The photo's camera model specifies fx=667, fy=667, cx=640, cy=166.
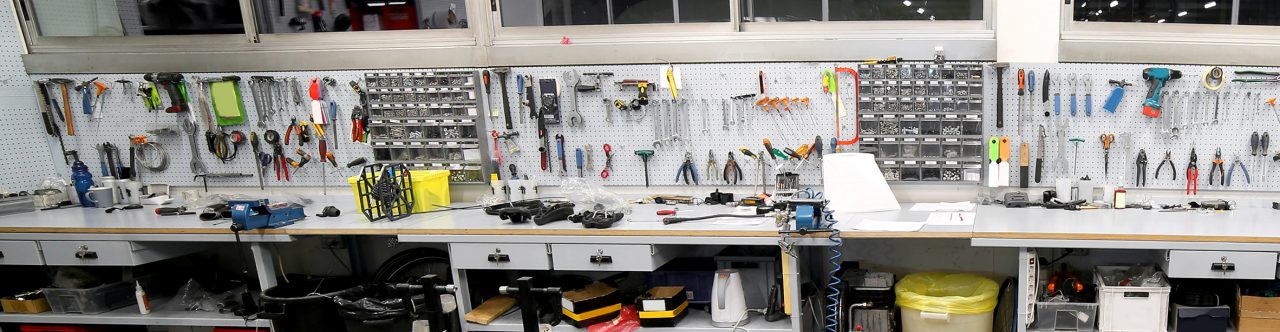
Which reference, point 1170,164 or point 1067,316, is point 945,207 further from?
point 1170,164

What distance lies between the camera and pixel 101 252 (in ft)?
9.16

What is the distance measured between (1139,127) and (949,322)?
1170 mm

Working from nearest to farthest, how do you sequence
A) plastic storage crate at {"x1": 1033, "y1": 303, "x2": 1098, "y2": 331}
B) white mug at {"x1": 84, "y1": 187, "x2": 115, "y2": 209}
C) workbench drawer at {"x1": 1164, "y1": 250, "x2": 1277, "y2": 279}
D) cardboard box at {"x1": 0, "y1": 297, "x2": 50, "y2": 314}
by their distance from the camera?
workbench drawer at {"x1": 1164, "y1": 250, "x2": 1277, "y2": 279}
plastic storage crate at {"x1": 1033, "y1": 303, "x2": 1098, "y2": 331}
cardboard box at {"x1": 0, "y1": 297, "x2": 50, "y2": 314}
white mug at {"x1": 84, "y1": 187, "x2": 115, "y2": 209}

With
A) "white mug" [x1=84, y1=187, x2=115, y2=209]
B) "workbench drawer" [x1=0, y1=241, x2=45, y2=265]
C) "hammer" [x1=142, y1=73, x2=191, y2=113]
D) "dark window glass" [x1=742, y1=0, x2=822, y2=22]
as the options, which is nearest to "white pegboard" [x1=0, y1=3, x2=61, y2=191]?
"white mug" [x1=84, y1=187, x2=115, y2=209]

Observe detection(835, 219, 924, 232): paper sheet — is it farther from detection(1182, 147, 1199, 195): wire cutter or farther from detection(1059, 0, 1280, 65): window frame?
detection(1182, 147, 1199, 195): wire cutter

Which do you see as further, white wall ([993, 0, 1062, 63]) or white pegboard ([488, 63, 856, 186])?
white pegboard ([488, 63, 856, 186])

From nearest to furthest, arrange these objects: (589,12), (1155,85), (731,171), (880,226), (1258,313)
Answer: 1. (1258,313)
2. (880,226)
3. (1155,85)
4. (731,171)
5. (589,12)

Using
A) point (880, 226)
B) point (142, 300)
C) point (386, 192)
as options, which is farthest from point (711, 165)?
point (142, 300)

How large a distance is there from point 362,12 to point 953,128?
110 inches

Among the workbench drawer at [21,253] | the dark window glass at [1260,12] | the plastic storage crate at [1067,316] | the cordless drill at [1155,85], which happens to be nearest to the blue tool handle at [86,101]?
the workbench drawer at [21,253]

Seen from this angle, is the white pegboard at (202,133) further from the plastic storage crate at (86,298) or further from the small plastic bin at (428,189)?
the plastic storage crate at (86,298)

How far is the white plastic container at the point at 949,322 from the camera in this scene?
93.8 inches

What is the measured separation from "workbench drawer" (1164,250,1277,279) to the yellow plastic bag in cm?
57

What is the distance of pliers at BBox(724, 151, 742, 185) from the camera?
9.84ft
